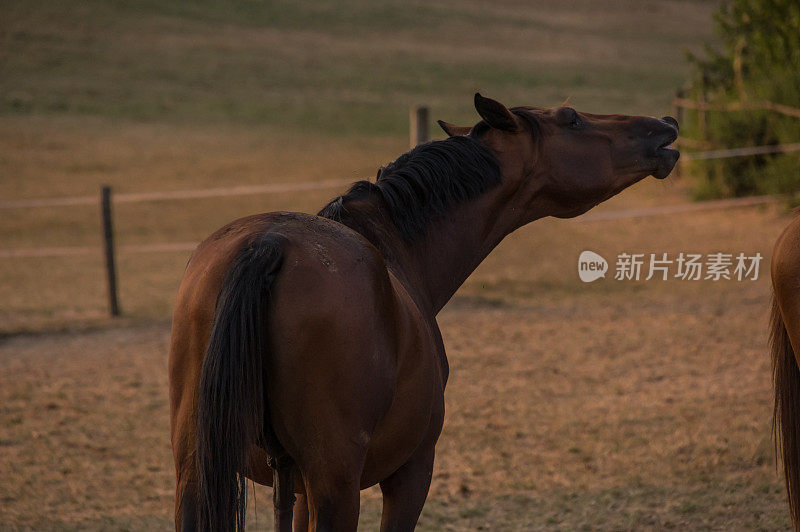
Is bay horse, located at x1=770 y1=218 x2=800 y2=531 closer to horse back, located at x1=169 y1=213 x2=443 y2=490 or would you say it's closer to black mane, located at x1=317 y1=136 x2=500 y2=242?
black mane, located at x1=317 y1=136 x2=500 y2=242

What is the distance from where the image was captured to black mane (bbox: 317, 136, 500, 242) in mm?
2592

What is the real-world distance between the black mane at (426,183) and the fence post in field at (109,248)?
5843 millimetres

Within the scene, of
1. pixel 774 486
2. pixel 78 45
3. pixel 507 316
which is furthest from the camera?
pixel 78 45

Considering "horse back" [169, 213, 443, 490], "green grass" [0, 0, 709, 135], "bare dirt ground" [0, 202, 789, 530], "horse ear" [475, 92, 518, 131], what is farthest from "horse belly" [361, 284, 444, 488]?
"green grass" [0, 0, 709, 135]

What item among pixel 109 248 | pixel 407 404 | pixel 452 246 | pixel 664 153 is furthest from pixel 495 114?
pixel 109 248

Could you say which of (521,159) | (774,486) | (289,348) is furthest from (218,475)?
(774,486)

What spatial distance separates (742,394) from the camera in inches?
217

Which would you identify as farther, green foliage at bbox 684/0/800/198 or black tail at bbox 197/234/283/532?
green foliage at bbox 684/0/800/198

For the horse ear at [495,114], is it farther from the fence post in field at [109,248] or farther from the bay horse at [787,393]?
the fence post in field at [109,248]

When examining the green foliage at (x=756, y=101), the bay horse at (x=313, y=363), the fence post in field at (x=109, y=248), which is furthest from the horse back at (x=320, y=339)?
the green foliage at (x=756, y=101)

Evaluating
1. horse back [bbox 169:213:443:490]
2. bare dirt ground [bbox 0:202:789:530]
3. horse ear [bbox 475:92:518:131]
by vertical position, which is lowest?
bare dirt ground [bbox 0:202:789:530]

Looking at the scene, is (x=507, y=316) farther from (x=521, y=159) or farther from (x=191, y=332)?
(x=191, y=332)

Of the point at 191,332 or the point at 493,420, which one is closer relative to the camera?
the point at 191,332

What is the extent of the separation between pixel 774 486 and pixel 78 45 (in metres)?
26.8
